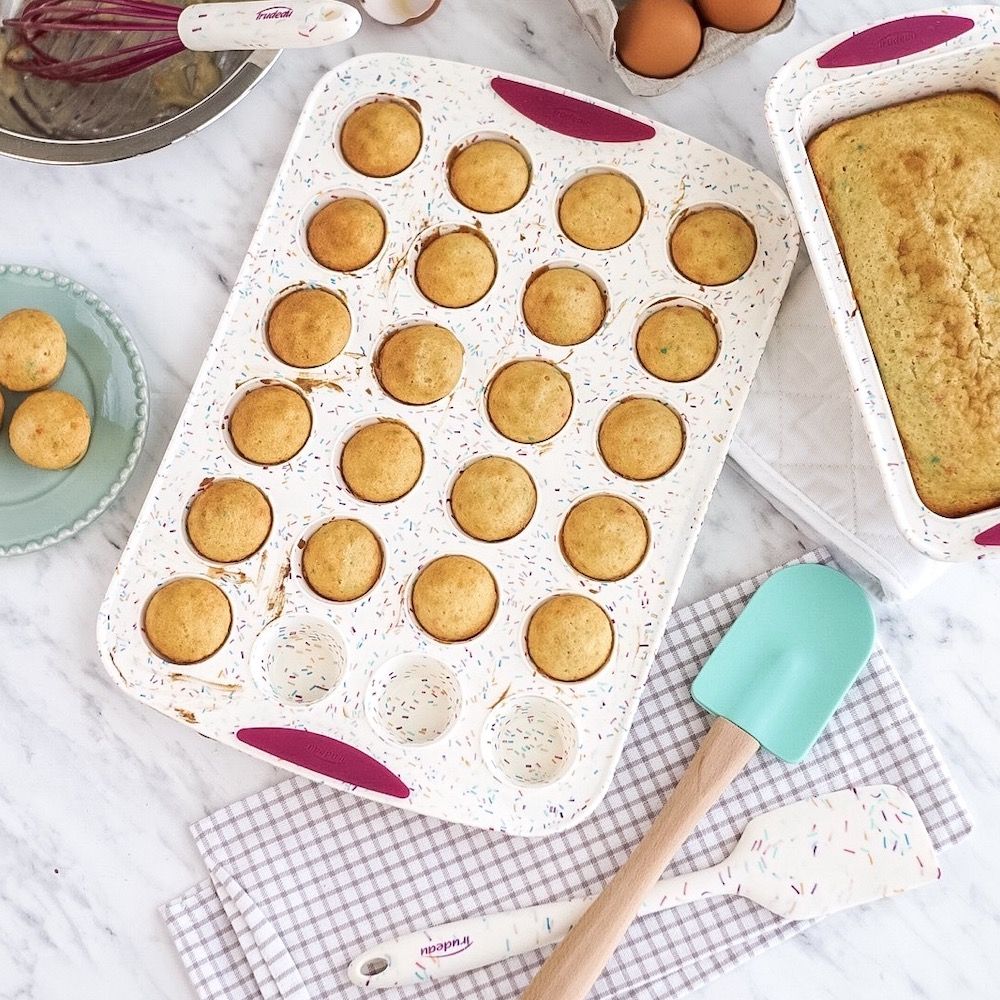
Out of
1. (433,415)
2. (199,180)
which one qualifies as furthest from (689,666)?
(199,180)

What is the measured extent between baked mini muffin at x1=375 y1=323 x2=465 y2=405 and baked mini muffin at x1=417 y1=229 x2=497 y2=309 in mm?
50

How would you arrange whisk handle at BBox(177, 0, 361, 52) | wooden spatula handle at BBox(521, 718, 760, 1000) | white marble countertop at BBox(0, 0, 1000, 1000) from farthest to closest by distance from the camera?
white marble countertop at BBox(0, 0, 1000, 1000)
wooden spatula handle at BBox(521, 718, 760, 1000)
whisk handle at BBox(177, 0, 361, 52)

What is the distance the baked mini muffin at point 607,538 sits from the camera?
1.40 meters

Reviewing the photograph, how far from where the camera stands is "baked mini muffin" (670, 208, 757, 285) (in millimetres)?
1408

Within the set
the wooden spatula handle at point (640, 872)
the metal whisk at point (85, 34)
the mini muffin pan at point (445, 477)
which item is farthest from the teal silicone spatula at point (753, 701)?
the metal whisk at point (85, 34)

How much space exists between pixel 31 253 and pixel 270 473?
1.74ft

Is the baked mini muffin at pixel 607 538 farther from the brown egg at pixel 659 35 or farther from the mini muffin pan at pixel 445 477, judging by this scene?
the brown egg at pixel 659 35

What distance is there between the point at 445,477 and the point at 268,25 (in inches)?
23.7

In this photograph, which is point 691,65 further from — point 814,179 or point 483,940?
point 483,940

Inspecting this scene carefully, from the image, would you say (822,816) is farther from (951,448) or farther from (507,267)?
(507,267)

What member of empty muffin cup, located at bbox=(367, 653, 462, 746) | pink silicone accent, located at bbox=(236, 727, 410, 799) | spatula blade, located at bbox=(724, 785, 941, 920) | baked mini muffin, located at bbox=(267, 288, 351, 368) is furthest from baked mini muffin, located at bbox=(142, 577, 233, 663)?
spatula blade, located at bbox=(724, 785, 941, 920)

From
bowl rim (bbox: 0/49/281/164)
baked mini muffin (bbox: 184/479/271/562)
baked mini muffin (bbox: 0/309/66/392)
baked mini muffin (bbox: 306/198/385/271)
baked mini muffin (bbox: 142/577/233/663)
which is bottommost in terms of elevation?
baked mini muffin (bbox: 142/577/233/663)

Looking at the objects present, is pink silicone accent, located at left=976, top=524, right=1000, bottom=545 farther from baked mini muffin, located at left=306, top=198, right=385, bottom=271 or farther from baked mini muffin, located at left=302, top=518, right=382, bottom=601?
baked mini muffin, located at left=306, top=198, right=385, bottom=271

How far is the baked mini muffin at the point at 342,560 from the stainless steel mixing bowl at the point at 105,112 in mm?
579
